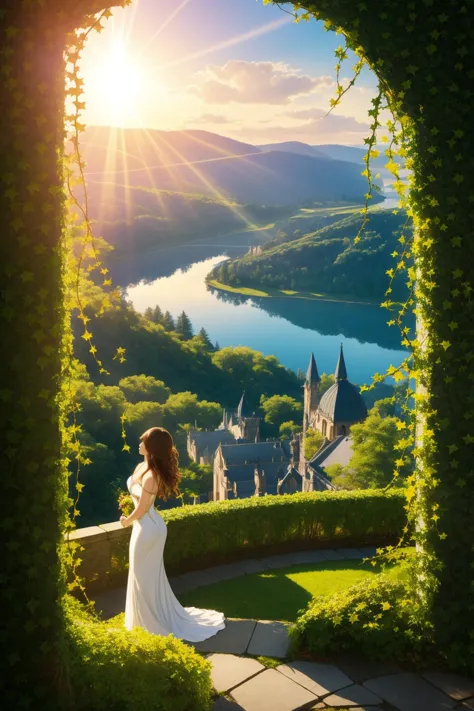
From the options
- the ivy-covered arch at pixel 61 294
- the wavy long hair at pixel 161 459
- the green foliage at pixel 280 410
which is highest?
the ivy-covered arch at pixel 61 294

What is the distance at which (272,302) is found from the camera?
129 metres

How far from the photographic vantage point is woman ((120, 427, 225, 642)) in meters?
5.10

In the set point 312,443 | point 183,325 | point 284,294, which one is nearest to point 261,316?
point 284,294

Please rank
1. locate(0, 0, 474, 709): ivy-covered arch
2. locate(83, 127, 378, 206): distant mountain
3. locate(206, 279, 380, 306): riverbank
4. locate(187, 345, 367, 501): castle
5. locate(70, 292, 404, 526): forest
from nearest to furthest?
locate(0, 0, 474, 709): ivy-covered arch
locate(70, 292, 404, 526): forest
locate(187, 345, 367, 501): castle
locate(83, 127, 378, 206): distant mountain
locate(206, 279, 380, 306): riverbank

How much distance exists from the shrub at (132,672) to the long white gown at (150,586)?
1.35 m

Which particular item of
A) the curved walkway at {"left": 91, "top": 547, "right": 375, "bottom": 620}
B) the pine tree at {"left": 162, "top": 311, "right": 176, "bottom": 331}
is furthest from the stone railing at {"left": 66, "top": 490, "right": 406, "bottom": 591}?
the pine tree at {"left": 162, "top": 311, "right": 176, "bottom": 331}

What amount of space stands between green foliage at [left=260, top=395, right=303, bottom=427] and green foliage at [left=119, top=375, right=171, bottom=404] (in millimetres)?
18681

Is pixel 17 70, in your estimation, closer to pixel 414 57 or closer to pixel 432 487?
pixel 414 57

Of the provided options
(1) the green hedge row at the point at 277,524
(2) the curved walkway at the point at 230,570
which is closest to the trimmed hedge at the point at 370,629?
(2) the curved walkway at the point at 230,570

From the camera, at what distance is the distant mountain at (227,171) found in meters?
99.4

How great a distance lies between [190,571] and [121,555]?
1043 mm

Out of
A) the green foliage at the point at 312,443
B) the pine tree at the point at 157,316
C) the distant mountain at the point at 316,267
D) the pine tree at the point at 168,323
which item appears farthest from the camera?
the distant mountain at the point at 316,267

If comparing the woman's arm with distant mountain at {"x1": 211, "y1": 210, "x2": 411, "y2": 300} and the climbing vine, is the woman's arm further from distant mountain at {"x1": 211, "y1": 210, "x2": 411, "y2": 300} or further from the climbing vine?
distant mountain at {"x1": 211, "y1": 210, "x2": 411, "y2": 300}

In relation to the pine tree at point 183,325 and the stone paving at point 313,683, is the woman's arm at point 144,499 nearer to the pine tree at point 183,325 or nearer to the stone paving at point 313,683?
the stone paving at point 313,683
